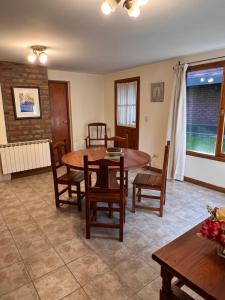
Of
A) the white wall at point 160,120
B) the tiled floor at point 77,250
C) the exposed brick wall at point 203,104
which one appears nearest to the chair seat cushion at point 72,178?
the tiled floor at point 77,250

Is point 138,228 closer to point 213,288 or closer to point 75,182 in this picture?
point 75,182

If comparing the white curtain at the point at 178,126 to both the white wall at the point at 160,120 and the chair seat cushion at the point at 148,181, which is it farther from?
the chair seat cushion at the point at 148,181

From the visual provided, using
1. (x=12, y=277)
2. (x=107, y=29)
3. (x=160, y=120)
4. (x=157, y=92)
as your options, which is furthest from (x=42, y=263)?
(x=157, y=92)

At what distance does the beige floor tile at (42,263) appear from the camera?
5.68 feet

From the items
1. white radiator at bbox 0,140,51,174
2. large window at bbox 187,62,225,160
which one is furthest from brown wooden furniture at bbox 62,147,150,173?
white radiator at bbox 0,140,51,174

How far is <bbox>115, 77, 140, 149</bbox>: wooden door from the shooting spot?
458 cm

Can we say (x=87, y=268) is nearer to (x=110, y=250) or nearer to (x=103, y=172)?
(x=110, y=250)

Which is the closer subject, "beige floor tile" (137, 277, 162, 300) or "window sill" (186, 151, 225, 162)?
"beige floor tile" (137, 277, 162, 300)

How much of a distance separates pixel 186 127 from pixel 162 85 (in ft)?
3.22

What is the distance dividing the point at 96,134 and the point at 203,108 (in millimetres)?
2886

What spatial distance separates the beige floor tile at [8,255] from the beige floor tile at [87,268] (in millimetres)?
545

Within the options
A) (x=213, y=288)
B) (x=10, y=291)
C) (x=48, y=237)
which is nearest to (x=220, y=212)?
(x=213, y=288)

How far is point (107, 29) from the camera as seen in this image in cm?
224

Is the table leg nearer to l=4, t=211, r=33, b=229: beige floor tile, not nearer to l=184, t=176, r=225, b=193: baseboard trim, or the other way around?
l=4, t=211, r=33, b=229: beige floor tile
